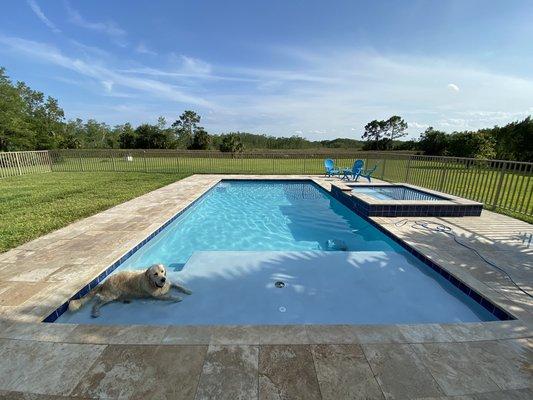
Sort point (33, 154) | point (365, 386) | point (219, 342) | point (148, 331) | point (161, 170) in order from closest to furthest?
point (365, 386), point (219, 342), point (148, 331), point (33, 154), point (161, 170)

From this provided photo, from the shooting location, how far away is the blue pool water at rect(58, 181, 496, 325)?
2.76 m

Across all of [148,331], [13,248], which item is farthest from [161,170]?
[148,331]

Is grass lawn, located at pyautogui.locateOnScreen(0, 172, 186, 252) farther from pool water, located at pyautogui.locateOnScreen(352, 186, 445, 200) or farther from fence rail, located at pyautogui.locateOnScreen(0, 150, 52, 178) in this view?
pool water, located at pyautogui.locateOnScreen(352, 186, 445, 200)

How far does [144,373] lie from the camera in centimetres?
169

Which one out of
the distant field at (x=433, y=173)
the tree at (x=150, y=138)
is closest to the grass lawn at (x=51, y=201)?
the distant field at (x=433, y=173)

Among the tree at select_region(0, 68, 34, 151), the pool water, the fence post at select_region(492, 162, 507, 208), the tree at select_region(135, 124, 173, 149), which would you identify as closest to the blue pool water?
the pool water

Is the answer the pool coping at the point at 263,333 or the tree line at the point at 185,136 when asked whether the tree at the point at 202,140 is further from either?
the pool coping at the point at 263,333

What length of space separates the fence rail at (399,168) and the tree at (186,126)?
87.6ft

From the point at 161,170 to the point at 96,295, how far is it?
12.1m

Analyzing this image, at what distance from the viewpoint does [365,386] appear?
161 cm

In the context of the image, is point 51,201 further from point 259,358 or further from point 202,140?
point 202,140

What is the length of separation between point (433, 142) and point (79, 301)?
29.0 m

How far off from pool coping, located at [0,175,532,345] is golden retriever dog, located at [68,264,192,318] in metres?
0.58

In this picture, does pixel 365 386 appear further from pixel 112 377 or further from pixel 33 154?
pixel 33 154
